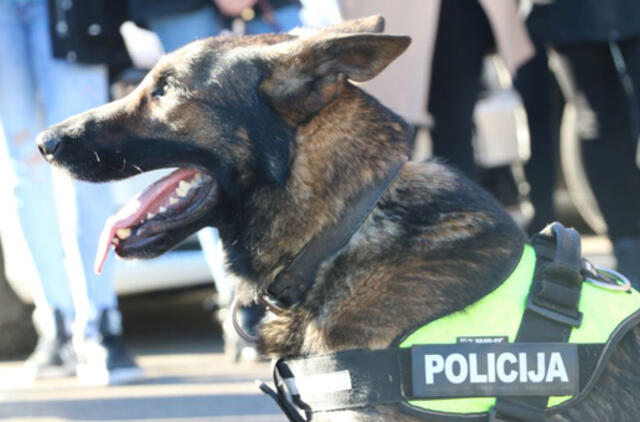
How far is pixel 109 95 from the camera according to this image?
511 cm

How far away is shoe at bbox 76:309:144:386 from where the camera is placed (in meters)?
4.38

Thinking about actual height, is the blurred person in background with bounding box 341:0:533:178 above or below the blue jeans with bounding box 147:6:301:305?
below

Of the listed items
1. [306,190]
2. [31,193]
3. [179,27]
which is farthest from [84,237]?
[306,190]

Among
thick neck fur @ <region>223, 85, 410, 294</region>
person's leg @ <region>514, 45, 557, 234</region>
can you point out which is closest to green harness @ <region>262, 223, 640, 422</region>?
thick neck fur @ <region>223, 85, 410, 294</region>

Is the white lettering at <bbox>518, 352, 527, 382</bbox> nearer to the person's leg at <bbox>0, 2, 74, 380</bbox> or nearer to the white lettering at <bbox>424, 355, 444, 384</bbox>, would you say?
the white lettering at <bbox>424, 355, 444, 384</bbox>

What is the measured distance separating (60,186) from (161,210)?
6.06 feet

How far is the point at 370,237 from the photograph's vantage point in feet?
8.46

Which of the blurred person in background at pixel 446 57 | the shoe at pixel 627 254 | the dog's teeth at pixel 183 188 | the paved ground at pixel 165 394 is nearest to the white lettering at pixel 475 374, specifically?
the dog's teeth at pixel 183 188

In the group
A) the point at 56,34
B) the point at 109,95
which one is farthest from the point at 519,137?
the point at 56,34

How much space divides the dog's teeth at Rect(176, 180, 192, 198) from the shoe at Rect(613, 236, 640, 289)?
2.31 metres

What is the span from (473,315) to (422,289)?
4.8 inches

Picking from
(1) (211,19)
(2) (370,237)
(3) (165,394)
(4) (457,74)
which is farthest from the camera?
(4) (457,74)

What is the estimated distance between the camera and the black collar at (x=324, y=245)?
258 centimetres

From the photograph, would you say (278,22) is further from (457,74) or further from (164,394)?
(164,394)
